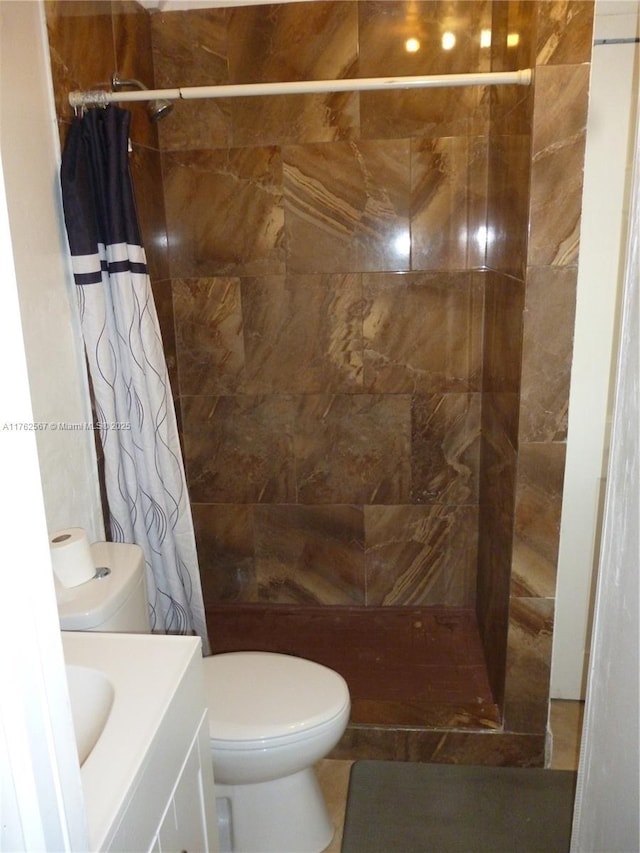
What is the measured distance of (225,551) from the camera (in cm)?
298

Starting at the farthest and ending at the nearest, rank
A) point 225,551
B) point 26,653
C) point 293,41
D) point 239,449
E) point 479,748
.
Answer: point 225,551 < point 239,449 < point 293,41 < point 479,748 < point 26,653

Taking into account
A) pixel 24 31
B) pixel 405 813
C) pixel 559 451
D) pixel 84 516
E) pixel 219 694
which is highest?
pixel 24 31

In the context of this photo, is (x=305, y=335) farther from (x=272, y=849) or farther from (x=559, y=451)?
(x=272, y=849)

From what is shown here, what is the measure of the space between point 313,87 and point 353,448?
4.41 feet

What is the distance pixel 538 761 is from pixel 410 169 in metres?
2.04

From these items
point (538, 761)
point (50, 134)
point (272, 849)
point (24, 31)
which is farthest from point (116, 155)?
point (538, 761)

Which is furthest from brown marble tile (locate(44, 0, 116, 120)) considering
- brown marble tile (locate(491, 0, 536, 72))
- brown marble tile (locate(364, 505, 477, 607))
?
brown marble tile (locate(364, 505, 477, 607))

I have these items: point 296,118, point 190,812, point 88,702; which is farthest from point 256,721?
point 296,118

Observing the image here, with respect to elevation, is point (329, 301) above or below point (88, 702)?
above

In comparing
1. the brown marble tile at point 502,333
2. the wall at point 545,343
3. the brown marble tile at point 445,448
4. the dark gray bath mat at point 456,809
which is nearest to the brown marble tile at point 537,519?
the wall at point 545,343

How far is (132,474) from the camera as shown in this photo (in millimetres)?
1979

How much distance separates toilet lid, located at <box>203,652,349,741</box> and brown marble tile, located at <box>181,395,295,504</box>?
0.93 meters

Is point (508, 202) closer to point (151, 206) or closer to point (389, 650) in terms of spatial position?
point (151, 206)

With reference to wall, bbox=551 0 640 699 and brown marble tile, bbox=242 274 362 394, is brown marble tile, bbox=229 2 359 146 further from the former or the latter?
wall, bbox=551 0 640 699
